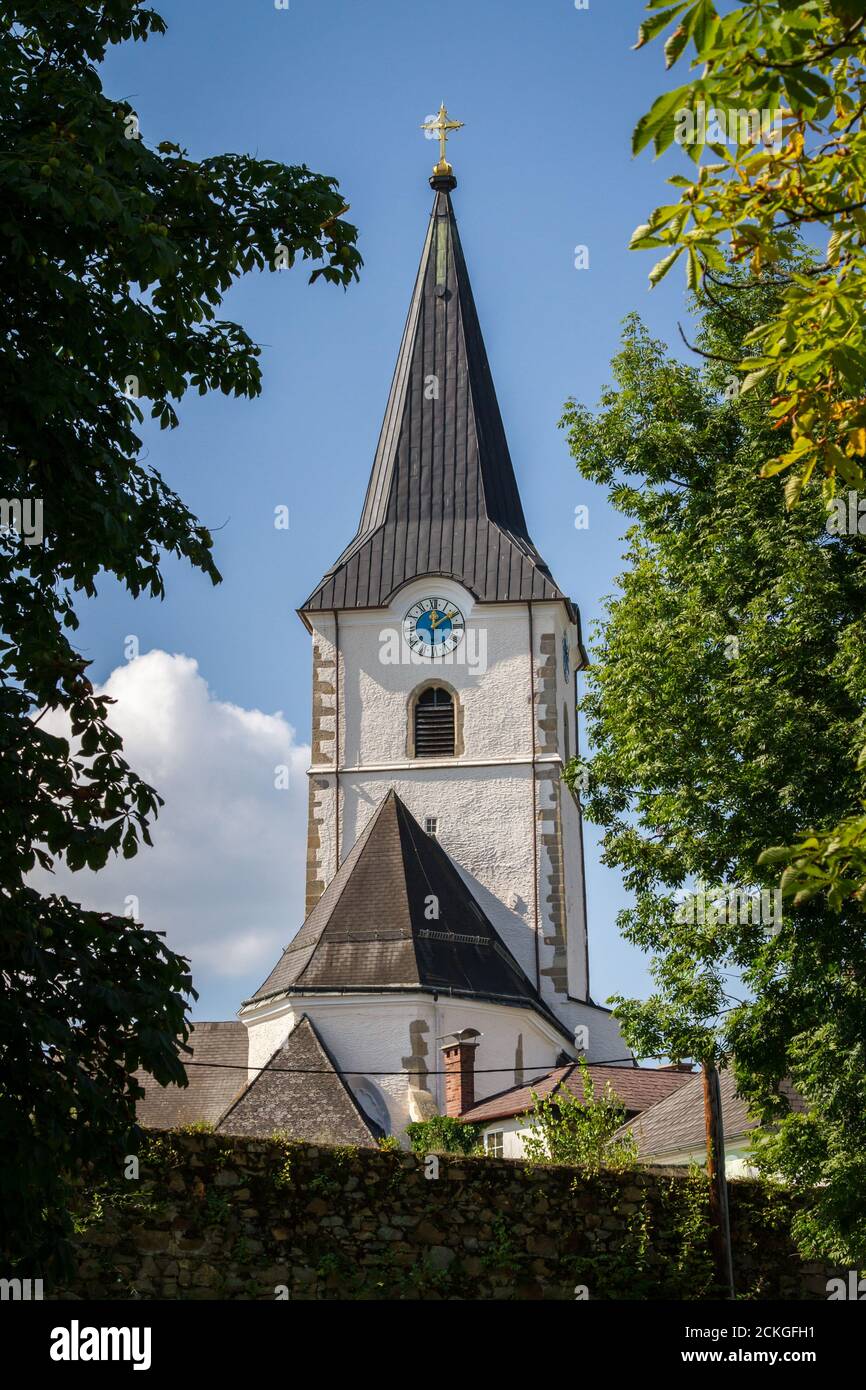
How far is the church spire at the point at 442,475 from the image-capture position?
3831 centimetres

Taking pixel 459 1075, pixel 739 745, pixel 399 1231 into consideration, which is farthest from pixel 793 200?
pixel 459 1075

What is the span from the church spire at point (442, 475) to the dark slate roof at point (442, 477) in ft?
0.08

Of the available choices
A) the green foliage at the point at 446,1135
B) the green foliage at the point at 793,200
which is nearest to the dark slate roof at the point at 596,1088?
the green foliage at the point at 446,1135

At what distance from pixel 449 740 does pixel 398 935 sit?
22.7ft

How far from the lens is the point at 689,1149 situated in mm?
23172

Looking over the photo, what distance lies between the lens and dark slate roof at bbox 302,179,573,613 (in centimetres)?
3831

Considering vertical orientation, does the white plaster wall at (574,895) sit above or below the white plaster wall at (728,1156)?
above

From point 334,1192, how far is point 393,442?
2743 centimetres

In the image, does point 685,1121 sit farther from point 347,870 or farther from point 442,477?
point 442,477

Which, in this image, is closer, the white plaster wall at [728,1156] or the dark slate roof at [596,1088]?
the white plaster wall at [728,1156]

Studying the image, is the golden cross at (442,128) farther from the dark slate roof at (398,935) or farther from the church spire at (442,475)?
the dark slate roof at (398,935)

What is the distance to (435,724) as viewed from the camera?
37.5 meters

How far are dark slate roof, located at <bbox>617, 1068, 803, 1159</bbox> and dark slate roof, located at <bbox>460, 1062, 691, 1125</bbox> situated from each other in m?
1.54
